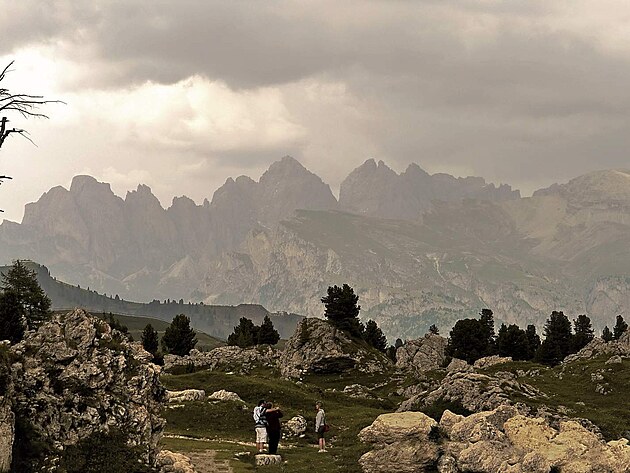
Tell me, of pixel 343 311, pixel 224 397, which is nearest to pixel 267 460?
pixel 224 397

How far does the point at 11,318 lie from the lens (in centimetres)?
11075

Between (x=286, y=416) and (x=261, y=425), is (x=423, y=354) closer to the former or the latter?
(x=286, y=416)

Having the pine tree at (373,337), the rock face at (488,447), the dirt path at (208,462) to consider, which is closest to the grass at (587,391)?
the rock face at (488,447)

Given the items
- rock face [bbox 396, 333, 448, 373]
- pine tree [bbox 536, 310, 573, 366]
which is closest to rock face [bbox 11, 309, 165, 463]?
rock face [bbox 396, 333, 448, 373]

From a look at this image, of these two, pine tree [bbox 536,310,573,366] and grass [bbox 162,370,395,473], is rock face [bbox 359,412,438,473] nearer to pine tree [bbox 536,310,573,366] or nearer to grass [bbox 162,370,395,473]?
grass [bbox 162,370,395,473]

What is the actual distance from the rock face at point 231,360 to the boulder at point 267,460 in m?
67.5

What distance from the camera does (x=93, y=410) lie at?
3597 centimetres

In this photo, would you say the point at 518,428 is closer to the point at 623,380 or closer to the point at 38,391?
the point at 38,391

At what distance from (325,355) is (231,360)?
2105 cm

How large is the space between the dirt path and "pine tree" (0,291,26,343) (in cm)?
5958

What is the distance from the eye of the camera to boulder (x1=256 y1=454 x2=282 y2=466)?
146 feet

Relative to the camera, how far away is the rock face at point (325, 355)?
108 meters

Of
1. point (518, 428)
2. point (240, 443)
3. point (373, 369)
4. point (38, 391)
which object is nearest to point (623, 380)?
point (373, 369)

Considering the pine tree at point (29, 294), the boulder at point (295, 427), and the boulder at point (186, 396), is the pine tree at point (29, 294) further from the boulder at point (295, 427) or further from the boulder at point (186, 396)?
the boulder at point (295, 427)
